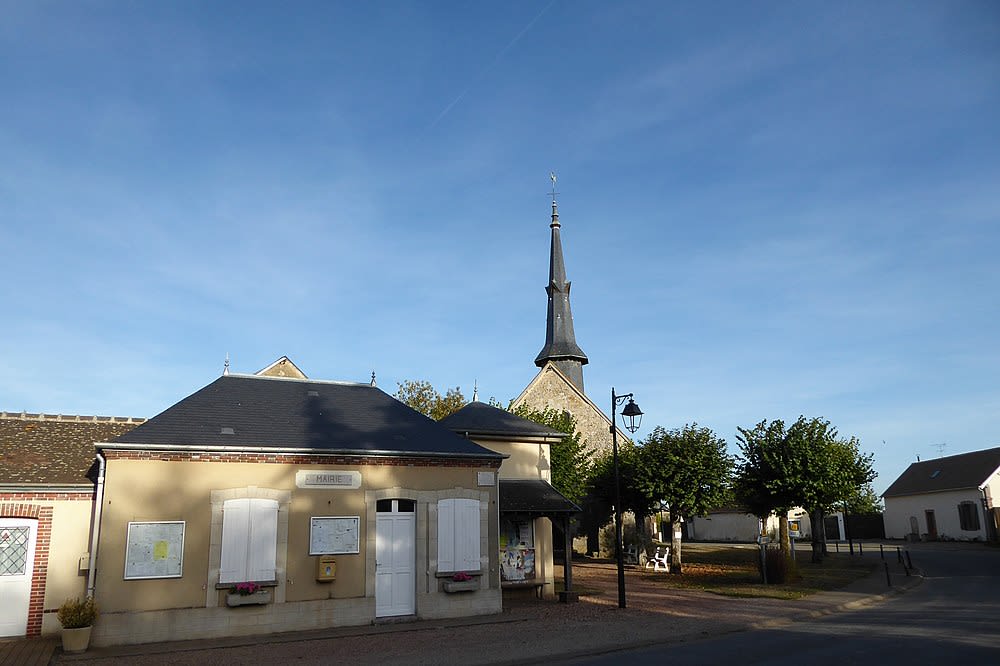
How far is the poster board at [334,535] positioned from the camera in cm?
1341

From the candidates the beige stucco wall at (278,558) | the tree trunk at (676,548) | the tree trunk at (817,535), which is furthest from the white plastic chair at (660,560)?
the beige stucco wall at (278,558)

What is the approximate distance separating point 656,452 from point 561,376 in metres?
10.3

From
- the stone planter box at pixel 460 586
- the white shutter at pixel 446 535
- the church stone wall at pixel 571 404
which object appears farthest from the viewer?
the church stone wall at pixel 571 404

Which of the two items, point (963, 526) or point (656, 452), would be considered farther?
point (963, 526)

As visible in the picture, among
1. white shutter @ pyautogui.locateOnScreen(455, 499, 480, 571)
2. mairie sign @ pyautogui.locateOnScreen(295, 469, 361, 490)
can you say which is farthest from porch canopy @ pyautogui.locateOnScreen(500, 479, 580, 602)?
mairie sign @ pyautogui.locateOnScreen(295, 469, 361, 490)

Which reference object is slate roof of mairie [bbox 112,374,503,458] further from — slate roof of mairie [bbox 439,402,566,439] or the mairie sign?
slate roof of mairie [bbox 439,402,566,439]

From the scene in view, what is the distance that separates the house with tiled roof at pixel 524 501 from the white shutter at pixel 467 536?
1797mm

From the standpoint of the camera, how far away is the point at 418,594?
14.1 m

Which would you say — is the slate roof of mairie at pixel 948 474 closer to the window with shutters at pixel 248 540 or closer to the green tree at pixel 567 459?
the green tree at pixel 567 459

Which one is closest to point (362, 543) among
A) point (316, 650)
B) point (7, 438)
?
point (316, 650)

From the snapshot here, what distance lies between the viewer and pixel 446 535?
14555mm

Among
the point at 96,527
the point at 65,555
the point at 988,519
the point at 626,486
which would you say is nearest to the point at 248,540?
the point at 96,527

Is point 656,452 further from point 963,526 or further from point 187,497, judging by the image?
point 963,526

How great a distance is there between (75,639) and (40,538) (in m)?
2.88
